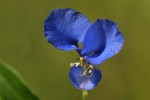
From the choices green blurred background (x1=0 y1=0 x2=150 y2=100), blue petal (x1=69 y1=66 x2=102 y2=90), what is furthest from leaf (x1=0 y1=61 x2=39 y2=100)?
green blurred background (x1=0 y1=0 x2=150 y2=100)

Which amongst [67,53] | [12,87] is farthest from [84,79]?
[67,53]

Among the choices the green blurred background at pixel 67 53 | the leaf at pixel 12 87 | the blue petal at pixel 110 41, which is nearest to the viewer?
the blue petal at pixel 110 41

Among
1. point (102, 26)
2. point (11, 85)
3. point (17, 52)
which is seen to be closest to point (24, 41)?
point (17, 52)

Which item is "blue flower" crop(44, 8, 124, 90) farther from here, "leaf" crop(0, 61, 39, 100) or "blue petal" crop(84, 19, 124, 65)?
"leaf" crop(0, 61, 39, 100)

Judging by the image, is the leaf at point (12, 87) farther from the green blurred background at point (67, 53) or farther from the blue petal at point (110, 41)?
the green blurred background at point (67, 53)

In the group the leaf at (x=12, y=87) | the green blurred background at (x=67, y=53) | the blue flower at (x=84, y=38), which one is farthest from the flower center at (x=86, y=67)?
the green blurred background at (x=67, y=53)

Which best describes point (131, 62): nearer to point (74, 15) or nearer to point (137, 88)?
point (137, 88)

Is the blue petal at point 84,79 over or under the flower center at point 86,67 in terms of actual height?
under
